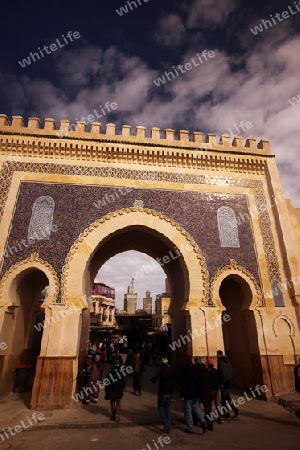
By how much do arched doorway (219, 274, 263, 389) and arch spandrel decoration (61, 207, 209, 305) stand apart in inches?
39.1

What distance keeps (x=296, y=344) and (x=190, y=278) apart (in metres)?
2.99

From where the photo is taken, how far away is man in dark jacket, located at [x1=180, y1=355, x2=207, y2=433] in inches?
167

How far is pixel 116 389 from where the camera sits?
4.75 m

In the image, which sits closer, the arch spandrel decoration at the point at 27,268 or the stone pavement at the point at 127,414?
the stone pavement at the point at 127,414

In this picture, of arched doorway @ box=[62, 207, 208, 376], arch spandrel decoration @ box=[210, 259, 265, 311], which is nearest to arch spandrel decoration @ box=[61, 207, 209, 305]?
arched doorway @ box=[62, 207, 208, 376]

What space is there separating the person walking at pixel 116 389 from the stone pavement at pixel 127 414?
0.17m

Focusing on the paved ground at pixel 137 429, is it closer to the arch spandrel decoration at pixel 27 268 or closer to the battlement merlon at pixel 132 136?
the arch spandrel decoration at pixel 27 268

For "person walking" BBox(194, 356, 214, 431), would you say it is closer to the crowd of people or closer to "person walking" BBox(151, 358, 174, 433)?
the crowd of people

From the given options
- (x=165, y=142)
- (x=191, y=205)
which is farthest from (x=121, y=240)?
(x=165, y=142)

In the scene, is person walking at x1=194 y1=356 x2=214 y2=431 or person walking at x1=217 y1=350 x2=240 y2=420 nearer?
person walking at x1=194 y1=356 x2=214 y2=431

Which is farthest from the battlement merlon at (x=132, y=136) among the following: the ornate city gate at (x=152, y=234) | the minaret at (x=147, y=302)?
the minaret at (x=147, y=302)

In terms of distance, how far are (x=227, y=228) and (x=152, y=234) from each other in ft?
6.98

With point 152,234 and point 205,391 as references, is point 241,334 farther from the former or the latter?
point 152,234

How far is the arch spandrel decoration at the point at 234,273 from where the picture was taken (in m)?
6.74
